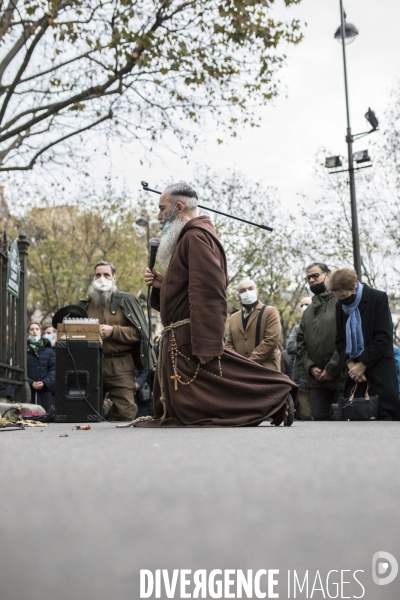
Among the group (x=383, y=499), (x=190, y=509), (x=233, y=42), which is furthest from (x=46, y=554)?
(x=233, y=42)

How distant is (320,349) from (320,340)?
0.36 ft

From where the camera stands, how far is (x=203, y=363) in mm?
5848

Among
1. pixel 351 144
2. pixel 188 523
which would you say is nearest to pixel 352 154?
pixel 351 144

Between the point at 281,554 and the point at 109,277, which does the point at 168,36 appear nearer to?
the point at 109,277

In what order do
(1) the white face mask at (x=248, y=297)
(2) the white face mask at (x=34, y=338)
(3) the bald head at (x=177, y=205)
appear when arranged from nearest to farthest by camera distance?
(3) the bald head at (x=177, y=205) → (1) the white face mask at (x=248, y=297) → (2) the white face mask at (x=34, y=338)

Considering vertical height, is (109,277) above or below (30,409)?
above

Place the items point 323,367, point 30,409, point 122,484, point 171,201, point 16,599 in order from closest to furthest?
1. point 16,599
2. point 122,484
3. point 171,201
4. point 323,367
5. point 30,409

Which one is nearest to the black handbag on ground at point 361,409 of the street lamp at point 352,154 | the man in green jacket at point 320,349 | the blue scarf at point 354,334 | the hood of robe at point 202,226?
the blue scarf at point 354,334

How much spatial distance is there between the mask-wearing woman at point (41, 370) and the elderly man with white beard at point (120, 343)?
9.02ft

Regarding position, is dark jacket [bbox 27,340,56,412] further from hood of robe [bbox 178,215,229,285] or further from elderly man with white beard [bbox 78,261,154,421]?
hood of robe [bbox 178,215,229,285]

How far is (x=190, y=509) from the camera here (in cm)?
174

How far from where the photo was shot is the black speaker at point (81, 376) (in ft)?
27.8

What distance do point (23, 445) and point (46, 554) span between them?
1903 mm

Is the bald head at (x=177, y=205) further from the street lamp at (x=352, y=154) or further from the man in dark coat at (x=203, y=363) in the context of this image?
the street lamp at (x=352, y=154)
